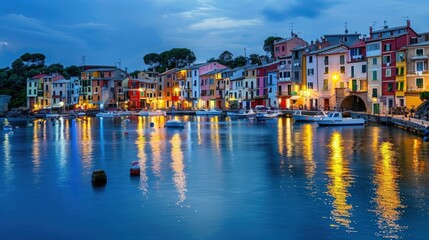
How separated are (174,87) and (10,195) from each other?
121575 millimetres

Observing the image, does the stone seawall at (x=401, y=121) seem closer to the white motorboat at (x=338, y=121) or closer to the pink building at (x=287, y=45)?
the white motorboat at (x=338, y=121)

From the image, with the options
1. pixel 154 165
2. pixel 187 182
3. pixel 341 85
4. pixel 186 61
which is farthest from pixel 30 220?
pixel 186 61

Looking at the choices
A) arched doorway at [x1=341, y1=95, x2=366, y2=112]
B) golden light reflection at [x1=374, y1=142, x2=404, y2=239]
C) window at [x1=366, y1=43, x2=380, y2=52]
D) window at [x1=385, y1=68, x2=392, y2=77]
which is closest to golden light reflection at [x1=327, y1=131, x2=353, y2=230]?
golden light reflection at [x1=374, y1=142, x2=404, y2=239]

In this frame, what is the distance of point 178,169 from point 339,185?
11.0m

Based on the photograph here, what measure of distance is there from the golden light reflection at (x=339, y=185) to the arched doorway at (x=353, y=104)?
52648mm

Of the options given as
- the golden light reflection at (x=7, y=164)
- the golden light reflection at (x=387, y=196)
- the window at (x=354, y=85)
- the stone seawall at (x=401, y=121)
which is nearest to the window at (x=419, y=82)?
the stone seawall at (x=401, y=121)

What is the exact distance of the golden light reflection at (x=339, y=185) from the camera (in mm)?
20188

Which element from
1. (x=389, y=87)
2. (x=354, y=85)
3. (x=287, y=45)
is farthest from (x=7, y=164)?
(x=287, y=45)

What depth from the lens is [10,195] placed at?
85.2ft

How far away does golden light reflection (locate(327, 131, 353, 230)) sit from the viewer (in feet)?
66.2

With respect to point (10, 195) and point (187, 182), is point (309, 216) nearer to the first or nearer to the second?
point (187, 182)

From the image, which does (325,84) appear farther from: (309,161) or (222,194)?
(222,194)

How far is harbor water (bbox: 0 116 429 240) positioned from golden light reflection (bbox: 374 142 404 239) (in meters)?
0.05

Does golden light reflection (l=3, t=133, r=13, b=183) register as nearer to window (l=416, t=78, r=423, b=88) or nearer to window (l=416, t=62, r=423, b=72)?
window (l=416, t=78, r=423, b=88)
